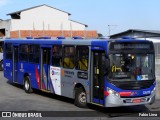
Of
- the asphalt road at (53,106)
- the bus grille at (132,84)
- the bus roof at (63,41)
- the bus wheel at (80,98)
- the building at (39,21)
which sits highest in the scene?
the building at (39,21)

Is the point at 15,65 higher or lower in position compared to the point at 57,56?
lower

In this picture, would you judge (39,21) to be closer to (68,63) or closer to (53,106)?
(68,63)

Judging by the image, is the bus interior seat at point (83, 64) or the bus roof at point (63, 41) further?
the bus interior seat at point (83, 64)

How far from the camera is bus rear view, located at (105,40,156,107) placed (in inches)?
520

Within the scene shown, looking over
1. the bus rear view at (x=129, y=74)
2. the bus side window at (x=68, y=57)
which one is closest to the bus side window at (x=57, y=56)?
the bus side window at (x=68, y=57)

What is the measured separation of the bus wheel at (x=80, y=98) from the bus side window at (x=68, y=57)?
103 cm

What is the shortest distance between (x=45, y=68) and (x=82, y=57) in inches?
134

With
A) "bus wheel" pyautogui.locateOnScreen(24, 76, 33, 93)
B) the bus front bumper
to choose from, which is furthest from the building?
the bus front bumper

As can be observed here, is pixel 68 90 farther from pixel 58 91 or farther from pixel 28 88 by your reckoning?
pixel 28 88

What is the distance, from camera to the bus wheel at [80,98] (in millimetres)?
14721

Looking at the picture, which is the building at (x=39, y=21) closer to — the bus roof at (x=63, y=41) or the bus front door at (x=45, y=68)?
the bus roof at (x=63, y=41)

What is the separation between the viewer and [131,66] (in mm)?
13500

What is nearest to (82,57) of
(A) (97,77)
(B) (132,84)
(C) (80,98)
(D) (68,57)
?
(D) (68,57)

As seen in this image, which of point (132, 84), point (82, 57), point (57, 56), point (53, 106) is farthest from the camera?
point (57, 56)
